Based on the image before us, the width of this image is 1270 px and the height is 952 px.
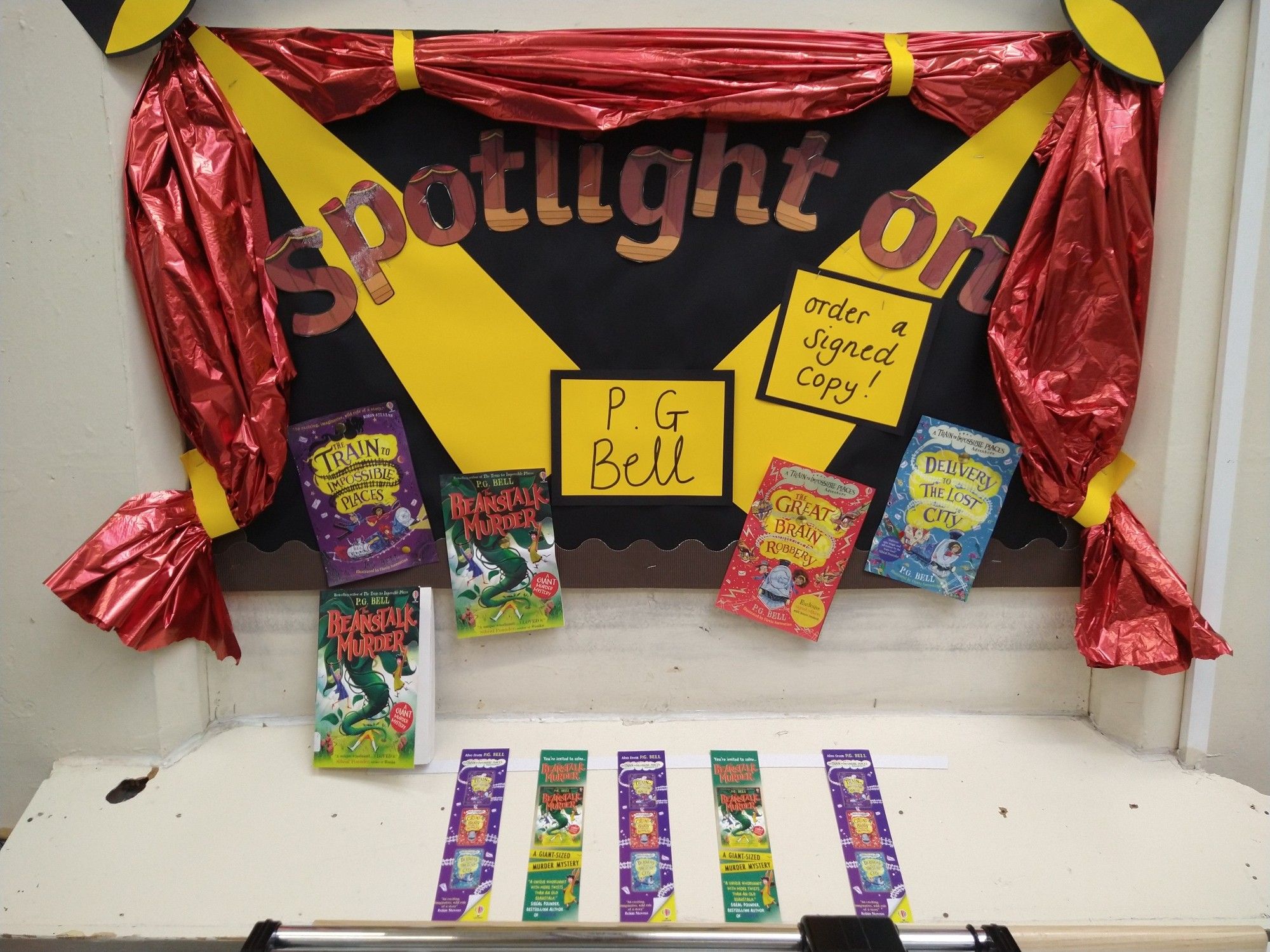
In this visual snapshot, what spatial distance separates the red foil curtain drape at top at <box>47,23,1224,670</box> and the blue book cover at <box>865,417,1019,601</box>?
93 mm

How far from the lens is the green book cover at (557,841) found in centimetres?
94

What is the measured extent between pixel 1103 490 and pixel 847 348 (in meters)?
0.44

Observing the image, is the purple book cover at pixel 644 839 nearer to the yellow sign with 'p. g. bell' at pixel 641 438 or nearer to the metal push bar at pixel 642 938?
the metal push bar at pixel 642 938

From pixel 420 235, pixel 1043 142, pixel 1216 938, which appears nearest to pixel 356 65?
pixel 420 235

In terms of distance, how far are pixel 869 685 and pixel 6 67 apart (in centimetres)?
149

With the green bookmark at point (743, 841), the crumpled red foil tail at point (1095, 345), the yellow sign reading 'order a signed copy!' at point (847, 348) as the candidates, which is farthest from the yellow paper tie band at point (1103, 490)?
the green bookmark at point (743, 841)

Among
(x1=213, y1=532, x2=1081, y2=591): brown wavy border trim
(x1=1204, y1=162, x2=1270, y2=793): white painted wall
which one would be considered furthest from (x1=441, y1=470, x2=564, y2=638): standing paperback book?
(x1=1204, y1=162, x2=1270, y2=793): white painted wall

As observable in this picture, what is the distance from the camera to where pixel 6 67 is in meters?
0.95

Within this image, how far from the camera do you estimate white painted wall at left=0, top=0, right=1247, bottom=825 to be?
3.22 ft

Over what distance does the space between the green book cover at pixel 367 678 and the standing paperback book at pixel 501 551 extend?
9cm

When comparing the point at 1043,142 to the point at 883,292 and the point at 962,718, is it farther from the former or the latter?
the point at 962,718

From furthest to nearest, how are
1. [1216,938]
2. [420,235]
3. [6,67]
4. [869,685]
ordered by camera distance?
[869,685] → [420,235] → [6,67] → [1216,938]

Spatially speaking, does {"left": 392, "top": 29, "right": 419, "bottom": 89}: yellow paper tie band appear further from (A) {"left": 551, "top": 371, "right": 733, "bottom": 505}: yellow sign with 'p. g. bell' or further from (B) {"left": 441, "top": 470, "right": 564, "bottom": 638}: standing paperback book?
(B) {"left": 441, "top": 470, "right": 564, "bottom": 638}: standing paperback book

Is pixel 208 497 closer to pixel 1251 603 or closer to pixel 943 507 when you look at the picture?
pixel 943 507
